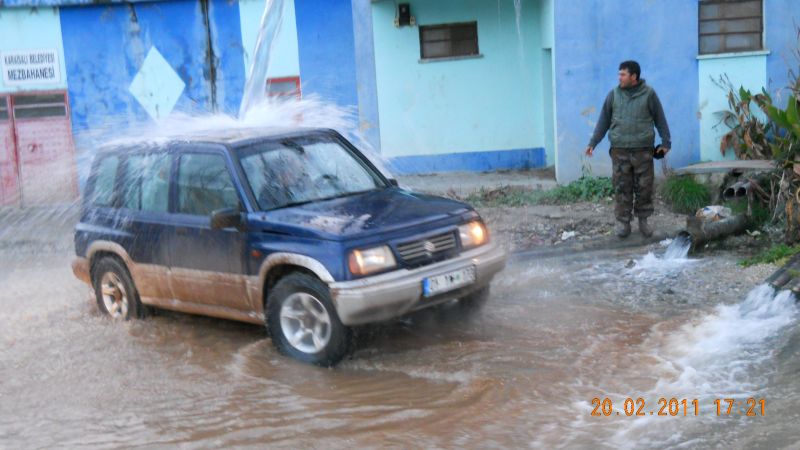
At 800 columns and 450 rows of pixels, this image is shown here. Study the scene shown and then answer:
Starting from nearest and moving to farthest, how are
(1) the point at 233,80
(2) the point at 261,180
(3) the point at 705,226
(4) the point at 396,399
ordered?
1. (4) the point at 396,399
2. (2) the point at 261,180
3. (3) the point at 705,226
4. (1) the point at 233,80

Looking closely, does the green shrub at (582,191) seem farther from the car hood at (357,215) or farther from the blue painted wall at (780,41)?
the car hood at (357,215)

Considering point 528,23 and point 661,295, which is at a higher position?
point 528,23

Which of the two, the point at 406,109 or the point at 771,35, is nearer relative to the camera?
the point at 771,35

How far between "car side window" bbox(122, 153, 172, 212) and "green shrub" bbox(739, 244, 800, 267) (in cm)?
522

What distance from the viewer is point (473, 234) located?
22.2ft

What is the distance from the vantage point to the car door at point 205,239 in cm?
679

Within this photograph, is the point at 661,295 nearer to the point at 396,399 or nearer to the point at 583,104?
the point at 396,399

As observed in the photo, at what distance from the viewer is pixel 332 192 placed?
23.2 ft

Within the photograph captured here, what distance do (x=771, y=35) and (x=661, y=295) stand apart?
665 centimetres

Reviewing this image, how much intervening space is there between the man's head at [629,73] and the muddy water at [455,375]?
7.10 feet

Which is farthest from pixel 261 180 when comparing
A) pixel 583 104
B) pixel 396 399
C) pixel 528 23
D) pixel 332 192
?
pixel 528 23

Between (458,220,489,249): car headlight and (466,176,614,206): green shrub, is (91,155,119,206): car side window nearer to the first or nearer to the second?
(458,220,489,249): car headlight

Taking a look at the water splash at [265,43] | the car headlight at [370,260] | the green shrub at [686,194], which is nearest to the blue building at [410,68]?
the water splash at [265,43]
